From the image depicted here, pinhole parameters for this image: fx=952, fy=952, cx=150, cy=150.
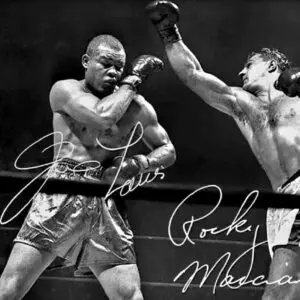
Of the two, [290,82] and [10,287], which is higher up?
[290,82]

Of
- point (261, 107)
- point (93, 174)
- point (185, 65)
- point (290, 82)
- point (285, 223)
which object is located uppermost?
point (185, 65)

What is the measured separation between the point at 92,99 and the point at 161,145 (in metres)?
0.37

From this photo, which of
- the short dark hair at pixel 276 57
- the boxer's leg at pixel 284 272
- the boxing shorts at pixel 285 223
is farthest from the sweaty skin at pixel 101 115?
the short dark hair at pixel 276 57

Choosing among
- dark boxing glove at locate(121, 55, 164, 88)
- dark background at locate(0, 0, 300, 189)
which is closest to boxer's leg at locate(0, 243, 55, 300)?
dark boxing glove at locate(121, 55, 164, 88)

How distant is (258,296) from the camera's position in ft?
15.5

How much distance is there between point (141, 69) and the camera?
3955 mm

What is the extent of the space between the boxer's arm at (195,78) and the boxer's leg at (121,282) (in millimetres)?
960

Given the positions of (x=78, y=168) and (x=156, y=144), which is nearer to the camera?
(x=78, y=168)

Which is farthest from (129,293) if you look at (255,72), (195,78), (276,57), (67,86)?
(276,57)

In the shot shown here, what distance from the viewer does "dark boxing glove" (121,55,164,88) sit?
12.8 ft

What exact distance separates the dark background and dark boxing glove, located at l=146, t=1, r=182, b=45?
751 millimetres

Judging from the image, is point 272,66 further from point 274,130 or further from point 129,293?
point 129,293

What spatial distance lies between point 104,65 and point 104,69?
0.02m

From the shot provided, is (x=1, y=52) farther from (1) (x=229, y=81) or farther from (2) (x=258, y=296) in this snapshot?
(2) (x=258, y=296)
